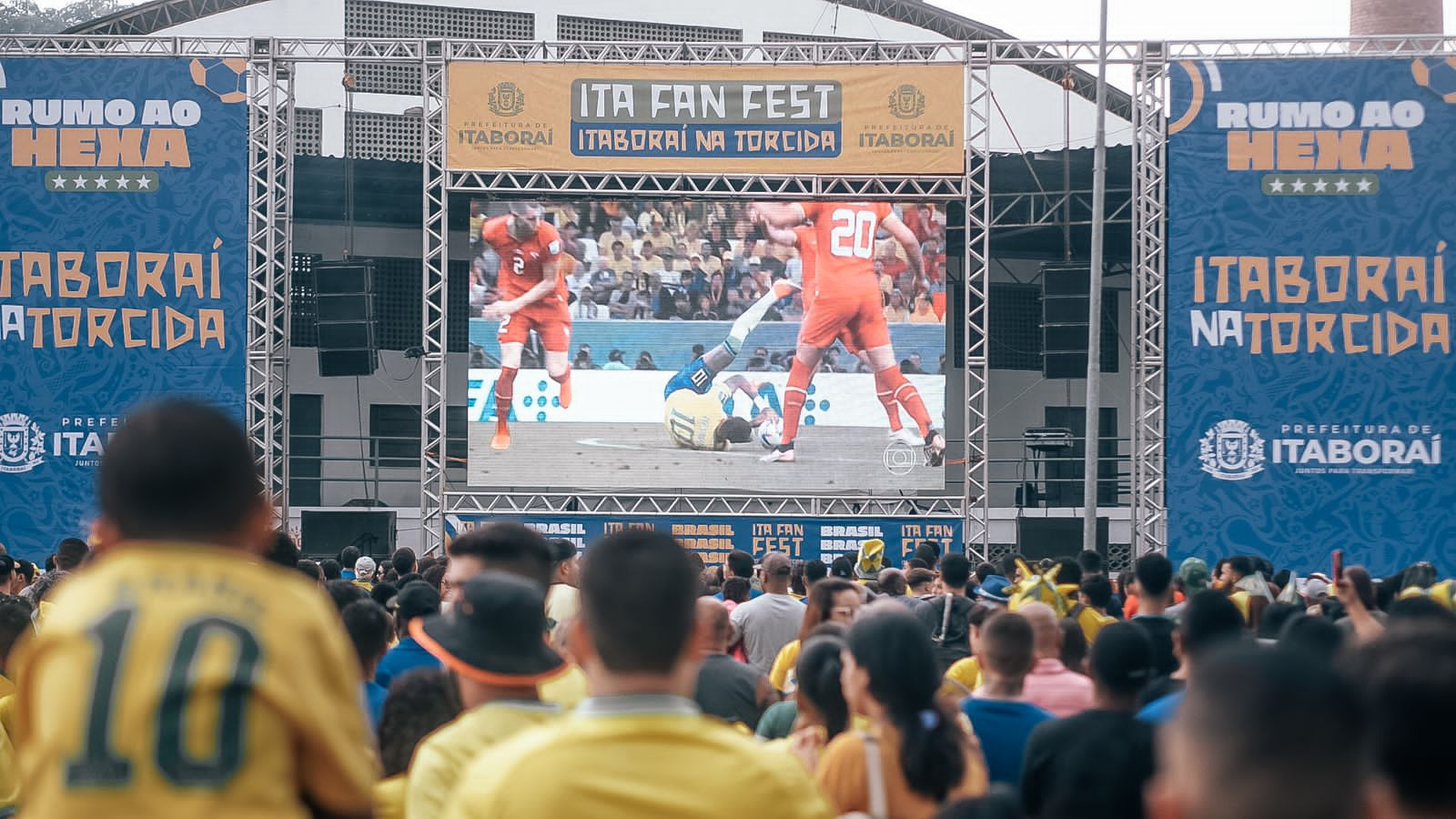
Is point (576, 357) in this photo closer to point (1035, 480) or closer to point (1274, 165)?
point (1035, 480)

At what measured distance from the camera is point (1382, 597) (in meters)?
9.47

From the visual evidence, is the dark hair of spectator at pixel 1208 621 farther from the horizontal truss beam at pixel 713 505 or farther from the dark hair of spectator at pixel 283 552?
the horizontal truss beam at pixel 713 505

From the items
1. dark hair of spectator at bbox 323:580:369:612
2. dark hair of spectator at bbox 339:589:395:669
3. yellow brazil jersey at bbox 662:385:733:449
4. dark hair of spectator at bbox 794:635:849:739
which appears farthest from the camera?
yellow brazil jersey at bbox 662:385:733:449

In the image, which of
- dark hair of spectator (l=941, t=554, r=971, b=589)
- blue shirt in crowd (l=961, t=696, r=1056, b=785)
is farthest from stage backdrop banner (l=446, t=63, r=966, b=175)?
blue shirt in crowd (l=961, t=696, r=1056, b=785)

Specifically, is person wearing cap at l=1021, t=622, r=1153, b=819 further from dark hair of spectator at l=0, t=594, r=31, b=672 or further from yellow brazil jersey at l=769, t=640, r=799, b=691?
dark hair of spectator at l=0, t=594, r=31, b=672

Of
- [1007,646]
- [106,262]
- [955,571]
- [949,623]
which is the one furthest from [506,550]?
[106,262]

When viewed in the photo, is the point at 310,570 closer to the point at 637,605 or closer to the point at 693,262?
the point at 637,605

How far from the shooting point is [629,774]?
243 centimetres

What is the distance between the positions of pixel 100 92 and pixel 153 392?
3665mm

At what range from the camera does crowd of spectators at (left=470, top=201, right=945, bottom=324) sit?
1844cm

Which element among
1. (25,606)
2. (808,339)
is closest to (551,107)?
(808,339)

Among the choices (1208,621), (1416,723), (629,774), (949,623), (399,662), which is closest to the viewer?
(1416,723)

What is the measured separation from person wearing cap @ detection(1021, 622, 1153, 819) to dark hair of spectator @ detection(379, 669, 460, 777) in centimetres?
151

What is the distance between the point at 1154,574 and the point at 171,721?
5.58m
